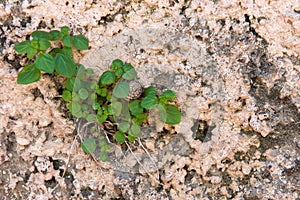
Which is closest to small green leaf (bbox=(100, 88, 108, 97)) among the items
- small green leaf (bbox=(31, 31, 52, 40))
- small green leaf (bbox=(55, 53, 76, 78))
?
small green leaf (bbox=(55, 53, 76, 78))

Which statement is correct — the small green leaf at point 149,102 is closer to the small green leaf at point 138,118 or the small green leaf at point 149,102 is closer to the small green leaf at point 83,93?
the small green leaf at point 138,118

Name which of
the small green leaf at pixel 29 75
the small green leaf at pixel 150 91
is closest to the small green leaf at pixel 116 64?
the small green leaf at pixel 150 91

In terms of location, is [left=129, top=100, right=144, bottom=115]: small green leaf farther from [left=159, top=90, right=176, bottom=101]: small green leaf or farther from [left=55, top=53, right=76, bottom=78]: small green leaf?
[left=55, top=53, right=76, bottom=78]: small green leaf

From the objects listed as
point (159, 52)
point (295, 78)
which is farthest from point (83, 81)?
point (295, 78)

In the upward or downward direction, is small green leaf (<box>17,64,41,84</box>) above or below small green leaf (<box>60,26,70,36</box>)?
below

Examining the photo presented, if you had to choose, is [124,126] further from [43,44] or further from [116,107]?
[43,44]

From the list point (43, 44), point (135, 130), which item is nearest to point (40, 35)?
point (43, 44)
